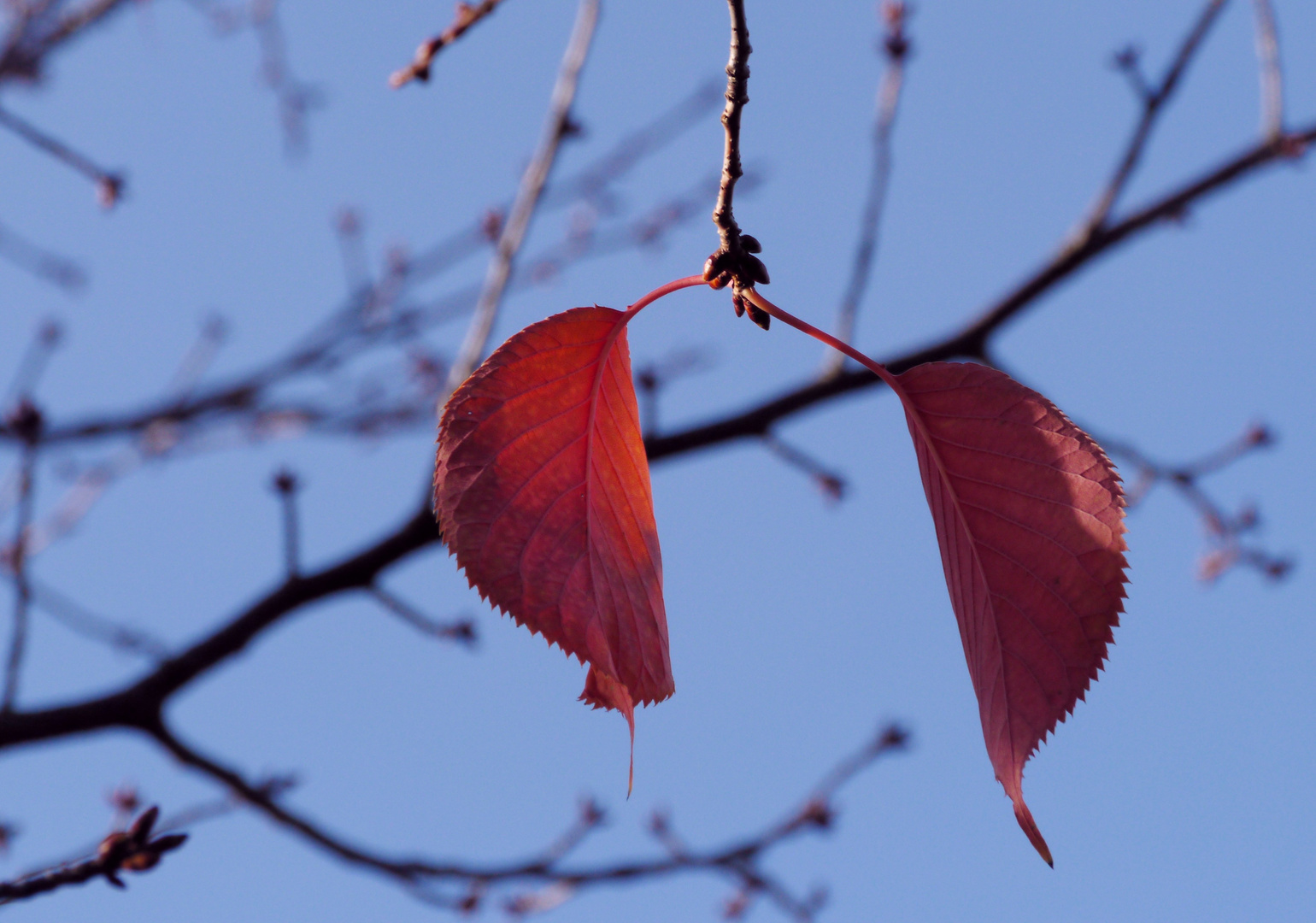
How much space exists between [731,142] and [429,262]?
8.84 ft

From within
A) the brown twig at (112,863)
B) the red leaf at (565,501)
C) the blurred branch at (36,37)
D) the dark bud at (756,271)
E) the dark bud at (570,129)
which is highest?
the blurred branch at (36,37)

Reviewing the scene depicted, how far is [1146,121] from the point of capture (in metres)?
2.15

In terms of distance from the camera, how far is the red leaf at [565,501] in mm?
876

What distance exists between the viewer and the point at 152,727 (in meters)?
2.25

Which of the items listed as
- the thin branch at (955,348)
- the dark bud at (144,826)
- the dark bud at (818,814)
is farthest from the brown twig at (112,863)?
the dark bud at (818,814)

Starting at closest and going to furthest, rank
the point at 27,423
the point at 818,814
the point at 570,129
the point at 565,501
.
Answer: the point at 565,501
the point at 27,423
the point at 570,129
the point at 818,814

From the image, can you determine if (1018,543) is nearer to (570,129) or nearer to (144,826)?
(144,826)

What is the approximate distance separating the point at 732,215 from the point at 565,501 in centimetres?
32

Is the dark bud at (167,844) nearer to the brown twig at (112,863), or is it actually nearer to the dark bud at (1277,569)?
the brown twig at (112,863)

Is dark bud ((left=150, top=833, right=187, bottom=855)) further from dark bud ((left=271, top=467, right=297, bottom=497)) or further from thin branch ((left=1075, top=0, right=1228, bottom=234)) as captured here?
thin branch ((left=1075, top=0, right=1228, bottom=234))

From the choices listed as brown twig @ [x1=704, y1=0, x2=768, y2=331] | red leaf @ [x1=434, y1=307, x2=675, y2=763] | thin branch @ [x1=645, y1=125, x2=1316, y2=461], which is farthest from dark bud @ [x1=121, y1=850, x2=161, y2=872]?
thin branch @ [x1=645, y1=125, x2=1316, y2=461]

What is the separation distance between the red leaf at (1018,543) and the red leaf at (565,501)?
0.30 meters

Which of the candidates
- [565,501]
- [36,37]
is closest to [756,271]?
[565,501]

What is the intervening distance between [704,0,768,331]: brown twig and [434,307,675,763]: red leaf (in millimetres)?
133
